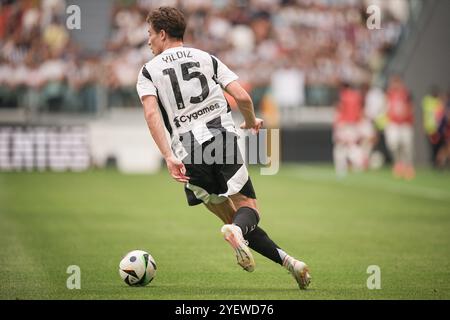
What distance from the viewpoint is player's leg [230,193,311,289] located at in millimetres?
8516

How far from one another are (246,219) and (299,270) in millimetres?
617

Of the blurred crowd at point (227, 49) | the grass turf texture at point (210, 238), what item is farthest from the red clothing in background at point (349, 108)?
the grass turf texture at point (210, 238)

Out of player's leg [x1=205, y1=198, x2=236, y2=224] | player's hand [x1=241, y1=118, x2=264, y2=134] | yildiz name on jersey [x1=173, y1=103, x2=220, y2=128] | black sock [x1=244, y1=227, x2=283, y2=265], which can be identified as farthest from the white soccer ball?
player's hand [x1=241, y1=118, x2=264, y2=134]

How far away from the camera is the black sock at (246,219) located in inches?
327

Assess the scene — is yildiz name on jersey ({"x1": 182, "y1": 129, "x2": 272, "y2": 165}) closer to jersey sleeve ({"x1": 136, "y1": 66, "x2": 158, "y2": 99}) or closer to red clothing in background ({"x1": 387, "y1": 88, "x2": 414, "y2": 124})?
jersey sleeve ({"x1": 136, "y1": 66, "x2": 158, "y2": 99})

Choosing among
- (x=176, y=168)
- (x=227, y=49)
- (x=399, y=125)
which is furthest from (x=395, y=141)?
(x=176, y=168)

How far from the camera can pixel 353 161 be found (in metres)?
29.0

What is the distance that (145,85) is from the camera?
8.26m

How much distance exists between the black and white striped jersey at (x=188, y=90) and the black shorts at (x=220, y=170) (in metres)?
0.09

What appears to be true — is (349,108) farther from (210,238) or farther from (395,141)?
(210,238)

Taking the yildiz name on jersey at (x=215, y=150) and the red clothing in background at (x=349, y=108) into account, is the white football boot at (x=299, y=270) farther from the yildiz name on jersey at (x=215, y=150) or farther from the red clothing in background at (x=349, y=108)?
the red clothing in background at (x=349, y=108)

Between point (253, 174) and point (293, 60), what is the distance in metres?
6.49
